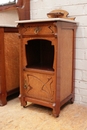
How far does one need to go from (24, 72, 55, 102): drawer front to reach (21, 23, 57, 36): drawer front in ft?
1.21

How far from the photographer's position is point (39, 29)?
1.50 meters

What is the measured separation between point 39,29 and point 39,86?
51 cm

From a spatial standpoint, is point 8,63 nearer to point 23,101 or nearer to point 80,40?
point 23,101

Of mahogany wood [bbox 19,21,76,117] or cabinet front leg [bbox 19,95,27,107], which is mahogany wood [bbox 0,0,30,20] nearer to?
mahogany wood [bbox 19,21,76,117]

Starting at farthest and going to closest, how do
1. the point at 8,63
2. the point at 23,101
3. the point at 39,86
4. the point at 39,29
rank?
1. the point at 8,63
2. the point at 23,101
3. the point at 39,86
4. the point at 39,29

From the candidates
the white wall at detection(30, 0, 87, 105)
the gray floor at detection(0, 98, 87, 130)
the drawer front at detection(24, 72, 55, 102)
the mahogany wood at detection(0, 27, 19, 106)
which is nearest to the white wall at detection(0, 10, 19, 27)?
the mahogany wood at detection(0, 27, 19, 106)

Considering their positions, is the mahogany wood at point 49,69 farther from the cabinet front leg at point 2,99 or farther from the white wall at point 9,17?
the white wall at point 9,17

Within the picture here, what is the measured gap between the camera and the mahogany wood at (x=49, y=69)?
1462 millimetres

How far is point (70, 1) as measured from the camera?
1.77 meters

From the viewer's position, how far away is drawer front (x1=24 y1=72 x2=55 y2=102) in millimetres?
1537

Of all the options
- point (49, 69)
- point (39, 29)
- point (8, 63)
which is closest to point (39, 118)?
point (49, 69)

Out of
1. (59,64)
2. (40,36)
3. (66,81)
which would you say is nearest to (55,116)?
(66,81)

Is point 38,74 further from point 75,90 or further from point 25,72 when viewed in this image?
point 75,90

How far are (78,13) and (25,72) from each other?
0.78 meters
